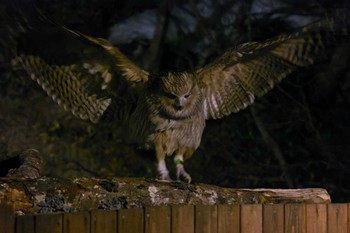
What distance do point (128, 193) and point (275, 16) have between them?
394cm

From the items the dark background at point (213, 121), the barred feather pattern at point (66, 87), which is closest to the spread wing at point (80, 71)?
the barred feather pattern at point (66, 87)

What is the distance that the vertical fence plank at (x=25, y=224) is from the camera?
2109mm

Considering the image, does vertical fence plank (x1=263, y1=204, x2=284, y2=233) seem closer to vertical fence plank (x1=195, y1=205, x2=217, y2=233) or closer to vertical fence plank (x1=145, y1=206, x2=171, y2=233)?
vertical fence plank (x1=195, y1=205, x2=217, y2=233)

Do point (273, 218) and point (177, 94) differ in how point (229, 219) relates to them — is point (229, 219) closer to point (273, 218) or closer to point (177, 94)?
point (273, 218)

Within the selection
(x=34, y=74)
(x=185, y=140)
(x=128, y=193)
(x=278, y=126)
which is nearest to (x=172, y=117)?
(x=185, y=140)

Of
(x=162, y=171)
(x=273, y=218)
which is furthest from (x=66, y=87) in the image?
(x=273, y=218)

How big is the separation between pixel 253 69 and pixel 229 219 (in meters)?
1.82

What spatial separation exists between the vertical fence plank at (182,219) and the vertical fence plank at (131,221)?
0.14 m

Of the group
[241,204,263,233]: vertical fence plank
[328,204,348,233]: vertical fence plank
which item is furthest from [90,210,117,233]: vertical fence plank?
[328,204,348,233]: vertical fence plank

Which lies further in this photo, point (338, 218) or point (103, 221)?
point (338, 218)

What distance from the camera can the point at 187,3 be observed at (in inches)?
261

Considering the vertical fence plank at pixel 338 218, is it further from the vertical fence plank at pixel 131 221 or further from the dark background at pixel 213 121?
the dark background at pixel 213 121

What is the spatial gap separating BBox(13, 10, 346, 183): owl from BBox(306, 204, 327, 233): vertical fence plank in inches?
38.5

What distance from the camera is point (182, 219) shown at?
99.3 inches
